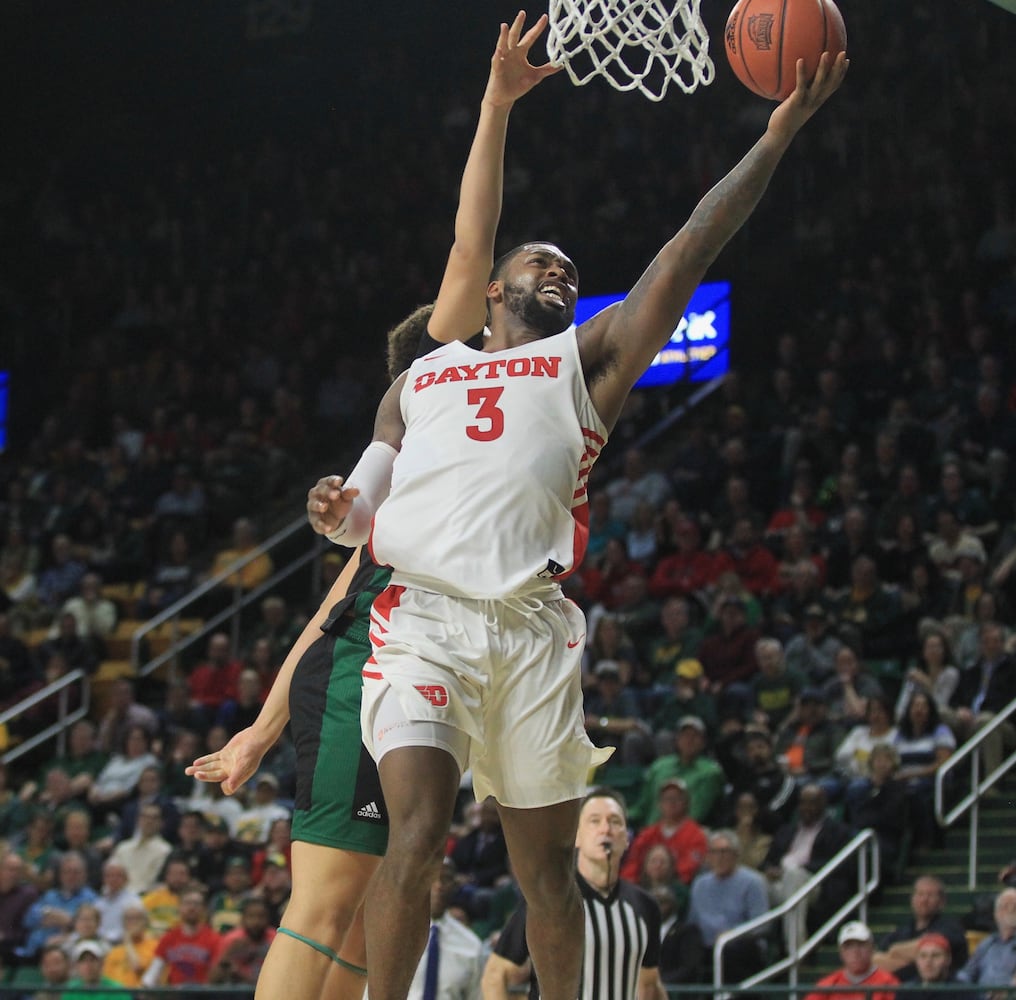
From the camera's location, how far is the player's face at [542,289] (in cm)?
404

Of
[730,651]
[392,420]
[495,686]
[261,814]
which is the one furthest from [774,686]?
[495,686]

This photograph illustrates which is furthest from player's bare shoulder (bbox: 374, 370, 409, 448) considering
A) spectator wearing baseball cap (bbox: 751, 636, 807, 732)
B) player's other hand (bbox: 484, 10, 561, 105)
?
spectator wearing baseball cap (bbox: 751, 636, 807, 732)

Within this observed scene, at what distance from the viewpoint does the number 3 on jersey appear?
12.5 ft

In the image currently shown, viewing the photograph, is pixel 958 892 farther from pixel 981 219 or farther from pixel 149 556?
pixel 149 556

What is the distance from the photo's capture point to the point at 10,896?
35.9ft

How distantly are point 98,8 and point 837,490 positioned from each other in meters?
11.9

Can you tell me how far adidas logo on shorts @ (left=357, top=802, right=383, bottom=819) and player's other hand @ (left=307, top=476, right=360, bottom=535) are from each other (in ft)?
2.11

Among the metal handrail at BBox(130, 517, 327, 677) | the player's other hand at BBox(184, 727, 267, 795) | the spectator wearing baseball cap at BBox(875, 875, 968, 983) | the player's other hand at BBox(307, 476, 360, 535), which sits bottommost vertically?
the player's other hand at BBox(184, 727, 267, 795)

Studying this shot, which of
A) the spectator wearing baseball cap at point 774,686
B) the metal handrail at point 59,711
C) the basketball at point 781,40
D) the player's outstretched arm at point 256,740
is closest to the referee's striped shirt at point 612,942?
the player's outstretched arm at point 256,740

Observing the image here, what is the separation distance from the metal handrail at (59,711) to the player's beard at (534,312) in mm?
10442

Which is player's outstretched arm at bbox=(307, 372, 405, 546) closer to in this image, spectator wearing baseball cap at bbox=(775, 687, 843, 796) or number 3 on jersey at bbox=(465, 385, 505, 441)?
number 3 on jersey at bbox=(465, 385, 505, 441)

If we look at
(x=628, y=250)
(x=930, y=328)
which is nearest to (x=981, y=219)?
(x=930, y=328)

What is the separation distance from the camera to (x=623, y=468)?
52.4 ft

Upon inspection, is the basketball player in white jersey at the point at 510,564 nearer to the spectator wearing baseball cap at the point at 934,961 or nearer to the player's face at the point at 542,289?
the player's face at the point at 542,289
